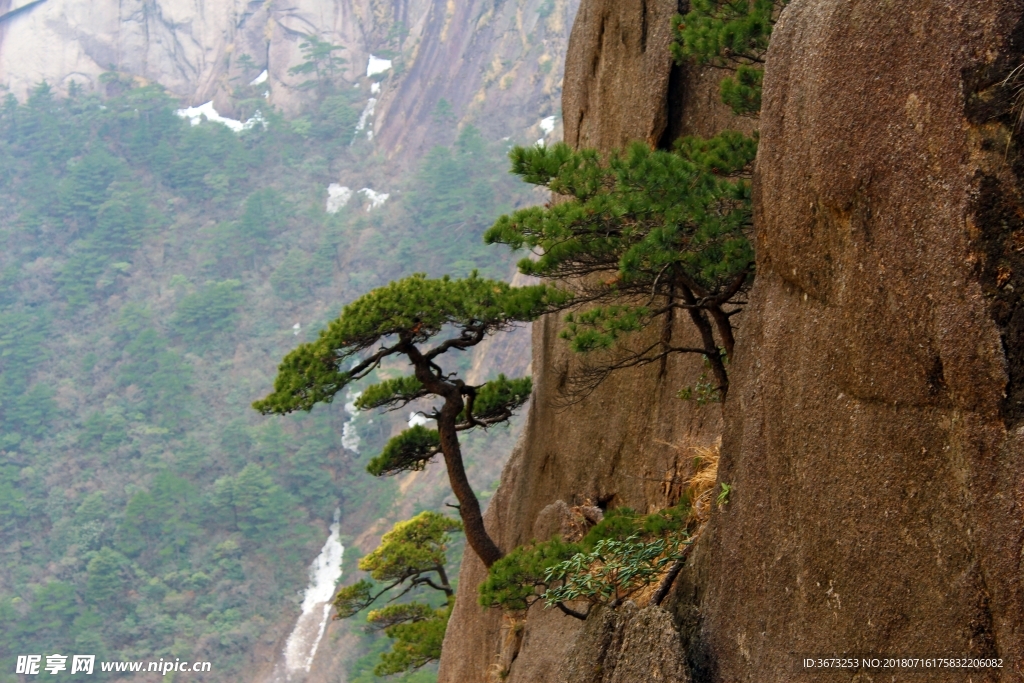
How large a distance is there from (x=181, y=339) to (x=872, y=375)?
5737 cm

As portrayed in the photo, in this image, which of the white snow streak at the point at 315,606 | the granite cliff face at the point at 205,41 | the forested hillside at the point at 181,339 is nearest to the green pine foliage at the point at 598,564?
the white snow streak at the point at 315,606

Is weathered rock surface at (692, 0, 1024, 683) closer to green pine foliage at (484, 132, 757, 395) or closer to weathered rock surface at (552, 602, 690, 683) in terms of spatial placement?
weathered rock surface at (552, 602, 690, 683)

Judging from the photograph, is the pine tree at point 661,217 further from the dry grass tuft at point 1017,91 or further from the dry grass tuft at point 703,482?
the dry grass tuft at point 1017,91

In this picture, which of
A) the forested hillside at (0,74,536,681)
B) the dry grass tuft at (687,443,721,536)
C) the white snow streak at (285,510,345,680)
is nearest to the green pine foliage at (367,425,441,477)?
the dry grass tuft at (687,443,721,536)

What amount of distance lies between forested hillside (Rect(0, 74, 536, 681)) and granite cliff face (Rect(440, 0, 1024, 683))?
124 ft

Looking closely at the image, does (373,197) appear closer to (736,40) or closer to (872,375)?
(736,40)

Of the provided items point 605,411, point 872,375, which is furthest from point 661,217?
point 605,411

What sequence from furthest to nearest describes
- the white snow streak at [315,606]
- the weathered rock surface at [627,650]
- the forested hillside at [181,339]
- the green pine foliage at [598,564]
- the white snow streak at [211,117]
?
1. the white snow streak at [211,117]
2. the forested hillside at [181,339]
3. the white snow streak at [315,606]
4. the green pine foliage at [598,564]
5. the weathered rock surface at [627,650]

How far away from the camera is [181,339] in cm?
5812

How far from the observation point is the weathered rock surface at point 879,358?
11.6ft

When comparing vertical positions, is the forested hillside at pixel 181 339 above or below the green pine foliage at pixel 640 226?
above

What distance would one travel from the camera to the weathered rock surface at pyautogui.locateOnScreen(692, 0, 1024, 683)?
3549 millimetres

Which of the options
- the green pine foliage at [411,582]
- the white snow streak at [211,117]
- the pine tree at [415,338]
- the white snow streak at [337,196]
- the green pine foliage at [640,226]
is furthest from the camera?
the white snow streak at [211,117]

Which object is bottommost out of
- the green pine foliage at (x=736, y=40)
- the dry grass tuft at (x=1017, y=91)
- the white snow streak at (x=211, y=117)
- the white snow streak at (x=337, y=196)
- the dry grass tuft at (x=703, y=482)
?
the dry grass tuft at (x=703, y=482)
